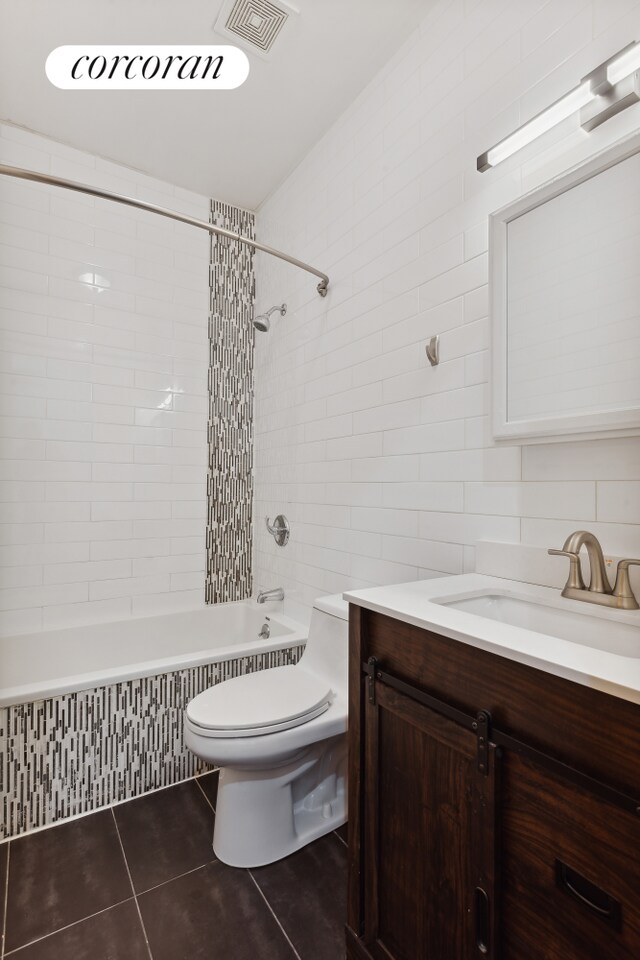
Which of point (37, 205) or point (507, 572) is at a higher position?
point (37, 205)

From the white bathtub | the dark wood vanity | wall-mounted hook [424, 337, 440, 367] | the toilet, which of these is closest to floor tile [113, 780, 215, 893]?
the toilet

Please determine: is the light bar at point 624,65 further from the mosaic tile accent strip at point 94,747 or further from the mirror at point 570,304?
the mosaic tile accent strip at point 94,747

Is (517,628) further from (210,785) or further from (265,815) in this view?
(210,785)

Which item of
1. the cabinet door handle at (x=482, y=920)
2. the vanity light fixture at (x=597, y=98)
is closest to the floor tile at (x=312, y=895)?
the cabinet door handle at (x=482, y=920)

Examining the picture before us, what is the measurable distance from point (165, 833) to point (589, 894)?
56.4 inches

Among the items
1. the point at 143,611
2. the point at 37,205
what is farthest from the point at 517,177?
the point at 143,611

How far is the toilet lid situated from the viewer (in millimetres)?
1332

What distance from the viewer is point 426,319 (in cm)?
160

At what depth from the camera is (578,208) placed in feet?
3.62

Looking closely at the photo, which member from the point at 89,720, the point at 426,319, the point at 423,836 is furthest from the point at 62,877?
the point at 426,319

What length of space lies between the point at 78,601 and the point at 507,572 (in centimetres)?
206

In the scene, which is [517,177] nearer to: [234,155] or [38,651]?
[234,155]

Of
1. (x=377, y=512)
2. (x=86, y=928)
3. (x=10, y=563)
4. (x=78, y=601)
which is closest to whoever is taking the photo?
(x=86, y=928)

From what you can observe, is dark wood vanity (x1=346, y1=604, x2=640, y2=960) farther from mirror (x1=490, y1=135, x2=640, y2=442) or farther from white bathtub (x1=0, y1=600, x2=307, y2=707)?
white bathtub (x1=0, y1=600, x2=307, y2=707)
